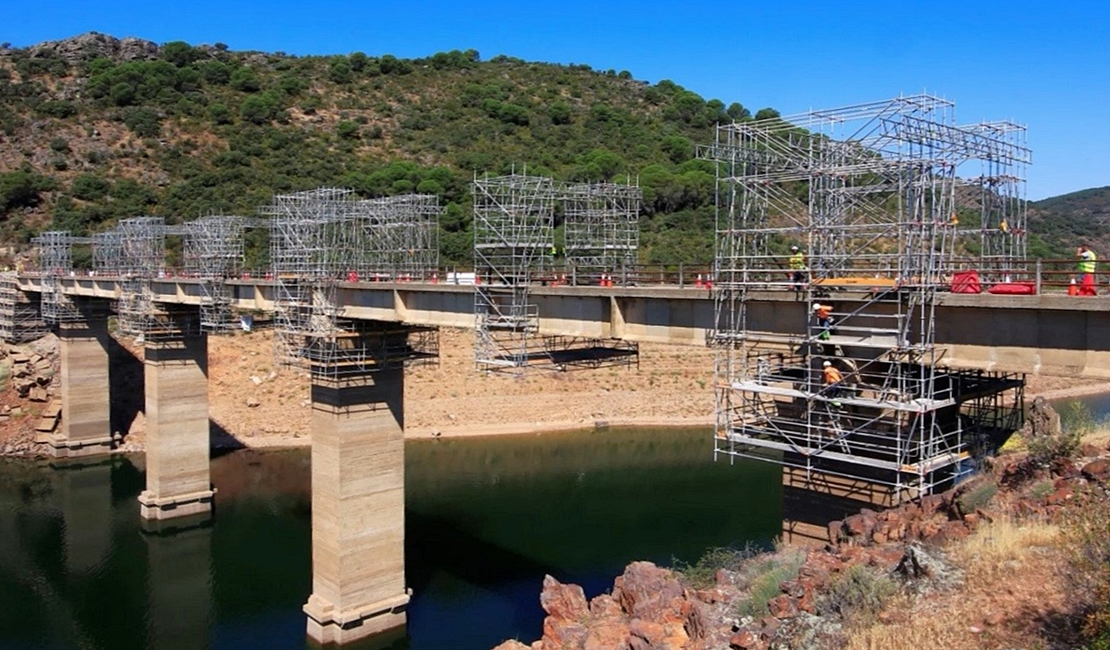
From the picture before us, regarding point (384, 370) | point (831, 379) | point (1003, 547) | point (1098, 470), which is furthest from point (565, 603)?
point (384, 370)

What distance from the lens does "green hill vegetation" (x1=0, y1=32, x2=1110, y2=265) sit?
6706 cm

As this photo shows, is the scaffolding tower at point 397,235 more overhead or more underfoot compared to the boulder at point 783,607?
more overhead

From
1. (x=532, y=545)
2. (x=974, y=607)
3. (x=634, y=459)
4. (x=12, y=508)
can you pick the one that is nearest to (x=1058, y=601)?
(x=974, y=607)

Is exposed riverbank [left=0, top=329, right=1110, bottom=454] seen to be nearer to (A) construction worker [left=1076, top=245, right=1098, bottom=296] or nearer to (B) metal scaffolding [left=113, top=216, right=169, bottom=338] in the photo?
(B) metal scaffolding [left=113, top=216, right=169, bottom=338]

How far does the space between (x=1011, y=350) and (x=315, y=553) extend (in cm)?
1709

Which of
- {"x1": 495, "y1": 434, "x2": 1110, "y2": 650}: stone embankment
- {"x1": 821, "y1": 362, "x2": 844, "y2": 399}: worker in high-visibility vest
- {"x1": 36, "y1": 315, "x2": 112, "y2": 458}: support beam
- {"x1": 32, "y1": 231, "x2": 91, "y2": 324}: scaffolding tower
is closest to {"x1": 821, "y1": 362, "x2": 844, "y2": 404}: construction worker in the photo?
{"x1": 821, "y1": 362, "x2": 844, "y2": 399}: worker in high-visibility vest

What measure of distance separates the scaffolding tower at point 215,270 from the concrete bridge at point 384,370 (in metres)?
0.52

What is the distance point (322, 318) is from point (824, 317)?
46.5 ft

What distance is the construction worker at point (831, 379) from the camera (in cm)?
1391

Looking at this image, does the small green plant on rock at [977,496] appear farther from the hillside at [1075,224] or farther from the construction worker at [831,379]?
the hillside at [1075,224]

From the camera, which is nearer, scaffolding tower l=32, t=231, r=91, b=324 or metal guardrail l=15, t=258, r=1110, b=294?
metal guardrail l=15, t=258, r=1110, b=294

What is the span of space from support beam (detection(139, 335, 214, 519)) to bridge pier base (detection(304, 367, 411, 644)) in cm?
1249

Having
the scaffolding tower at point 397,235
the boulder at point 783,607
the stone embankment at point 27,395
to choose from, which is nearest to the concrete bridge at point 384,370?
the scaffolding tower at point 397,235

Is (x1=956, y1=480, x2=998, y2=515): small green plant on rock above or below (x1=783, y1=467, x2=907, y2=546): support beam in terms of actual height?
above
